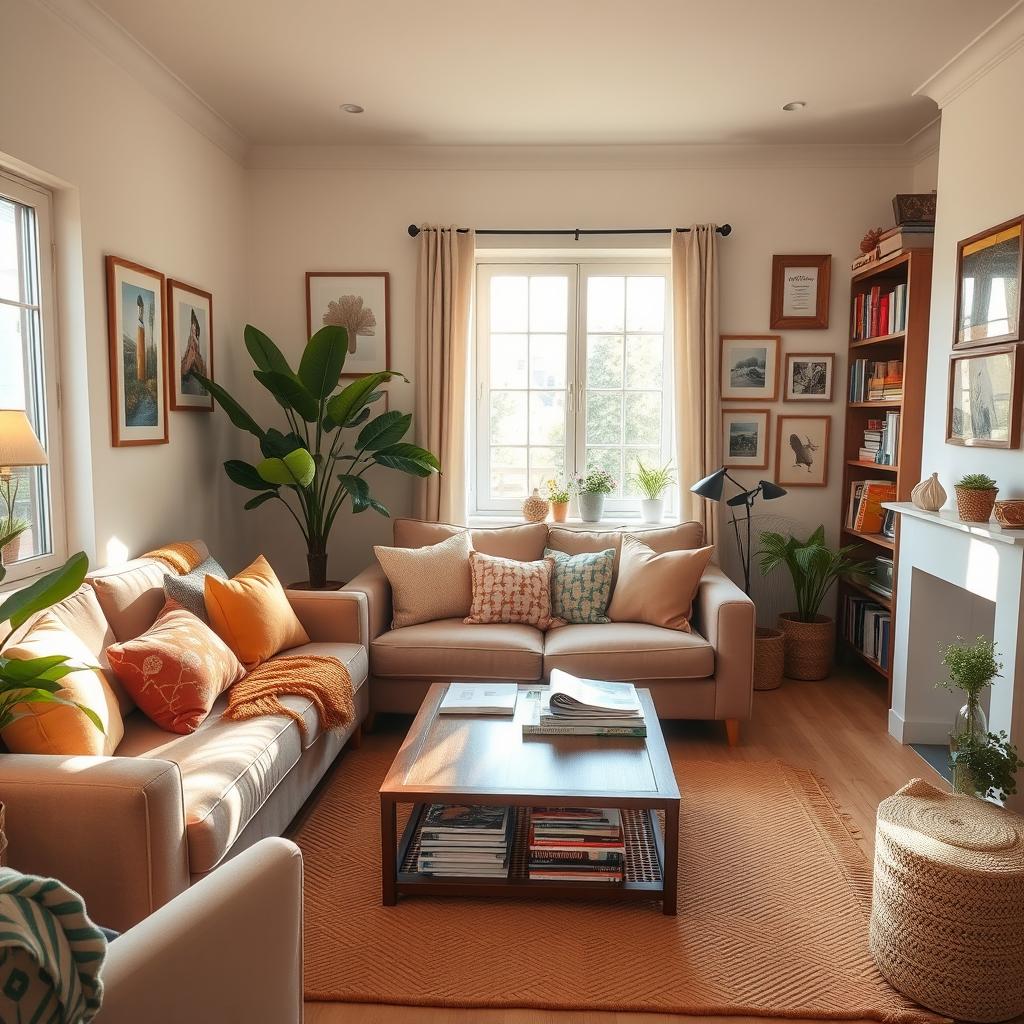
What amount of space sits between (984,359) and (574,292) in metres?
2.27

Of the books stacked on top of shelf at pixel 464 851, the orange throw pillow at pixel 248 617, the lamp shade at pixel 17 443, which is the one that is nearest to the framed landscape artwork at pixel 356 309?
the orange throw pillow at pixel 248 617

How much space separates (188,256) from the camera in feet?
13.1

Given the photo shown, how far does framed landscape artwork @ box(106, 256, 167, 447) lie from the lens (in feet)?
10.8

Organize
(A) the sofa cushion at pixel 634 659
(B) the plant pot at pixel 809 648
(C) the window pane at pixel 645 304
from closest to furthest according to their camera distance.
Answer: (A) the sofa cushion at pixel 634 659 < (B) the plant pot at pixel 809 648 < (C) the window pane at pixel 645 304

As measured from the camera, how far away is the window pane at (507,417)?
4.91 m

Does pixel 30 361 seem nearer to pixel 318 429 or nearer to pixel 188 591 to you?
pixel 188 591

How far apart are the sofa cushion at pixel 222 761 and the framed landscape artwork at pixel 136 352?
1.25m

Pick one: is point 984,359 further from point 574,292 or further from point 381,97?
point 381,97

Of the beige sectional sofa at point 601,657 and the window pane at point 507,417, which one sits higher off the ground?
the window pane at point 507,417

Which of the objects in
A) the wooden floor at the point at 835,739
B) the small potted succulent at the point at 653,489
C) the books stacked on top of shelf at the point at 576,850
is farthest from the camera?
the small potted succulent at the point at 653,489

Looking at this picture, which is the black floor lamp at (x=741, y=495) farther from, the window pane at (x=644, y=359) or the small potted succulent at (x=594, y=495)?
the window pane at (x=644, y=359)

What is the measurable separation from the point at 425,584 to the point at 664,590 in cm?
110

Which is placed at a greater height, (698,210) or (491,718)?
(698,210)

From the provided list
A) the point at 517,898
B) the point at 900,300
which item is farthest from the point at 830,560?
the point at 517,898
